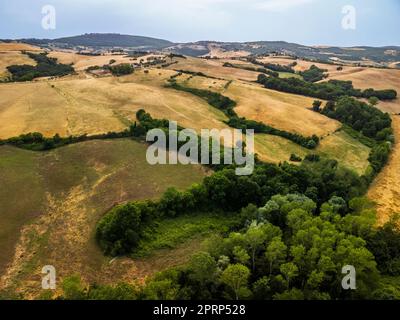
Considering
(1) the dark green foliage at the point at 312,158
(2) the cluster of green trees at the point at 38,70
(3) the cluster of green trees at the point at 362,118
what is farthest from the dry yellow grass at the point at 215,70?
(1) the dark green foliage at the point at 312,158

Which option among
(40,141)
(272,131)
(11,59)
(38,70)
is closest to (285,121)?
(272,131)

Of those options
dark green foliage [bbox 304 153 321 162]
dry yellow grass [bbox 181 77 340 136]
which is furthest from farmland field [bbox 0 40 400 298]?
dark green foliage [bbox 304 153 321 162]

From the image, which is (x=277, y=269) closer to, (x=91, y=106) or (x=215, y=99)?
(x=91, y=106)

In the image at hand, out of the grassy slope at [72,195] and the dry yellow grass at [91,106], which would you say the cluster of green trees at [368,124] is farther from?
the grassy slope at [72,195]

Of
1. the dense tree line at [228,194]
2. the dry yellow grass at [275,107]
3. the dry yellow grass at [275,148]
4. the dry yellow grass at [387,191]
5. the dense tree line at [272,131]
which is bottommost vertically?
the dry yellow grass at [387,191]

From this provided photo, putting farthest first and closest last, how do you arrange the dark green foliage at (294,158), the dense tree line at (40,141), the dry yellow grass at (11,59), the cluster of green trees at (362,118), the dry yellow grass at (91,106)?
the dry yellow grass at (11,59), the cluster of green trees at (362,118), the dry yellow grass at (91,106), the dark green foliage at (294,158), the dense tree line at (40,141)

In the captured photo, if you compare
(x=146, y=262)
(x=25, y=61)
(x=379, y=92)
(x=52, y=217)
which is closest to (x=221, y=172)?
(x=146, y=262)
